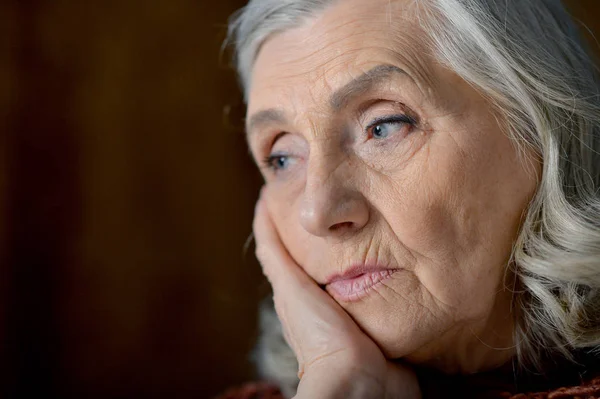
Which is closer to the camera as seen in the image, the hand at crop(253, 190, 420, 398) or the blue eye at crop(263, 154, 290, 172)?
the hand at crop(253, 190, 420, 398)

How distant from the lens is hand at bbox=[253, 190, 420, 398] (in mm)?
1119

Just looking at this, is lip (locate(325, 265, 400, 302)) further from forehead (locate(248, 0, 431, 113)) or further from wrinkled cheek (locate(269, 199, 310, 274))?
forehead (locate(248, 0, 431, 113))

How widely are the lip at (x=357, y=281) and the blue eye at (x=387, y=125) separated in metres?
0.24

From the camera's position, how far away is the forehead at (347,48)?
1120mm

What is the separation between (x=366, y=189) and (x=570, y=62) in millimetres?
483

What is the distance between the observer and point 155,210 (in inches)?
99.7

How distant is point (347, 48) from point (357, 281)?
43 cm

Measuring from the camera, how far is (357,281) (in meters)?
1.18

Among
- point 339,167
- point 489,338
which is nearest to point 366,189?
point 339,167

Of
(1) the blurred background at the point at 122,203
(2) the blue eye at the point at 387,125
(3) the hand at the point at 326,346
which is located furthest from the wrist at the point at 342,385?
(1) the blurred background at the point at 122,203

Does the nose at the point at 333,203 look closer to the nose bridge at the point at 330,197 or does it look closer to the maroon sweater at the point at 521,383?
the nose bridge at the point at 330,197

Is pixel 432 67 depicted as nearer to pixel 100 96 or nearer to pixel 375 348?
pixel 375 348

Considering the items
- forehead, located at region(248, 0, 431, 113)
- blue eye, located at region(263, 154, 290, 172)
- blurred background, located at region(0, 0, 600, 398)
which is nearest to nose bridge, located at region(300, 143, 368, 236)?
forehead, located at region(248, 0, 431, 113)

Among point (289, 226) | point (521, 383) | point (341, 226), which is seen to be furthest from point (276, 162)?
point (521, 383)
